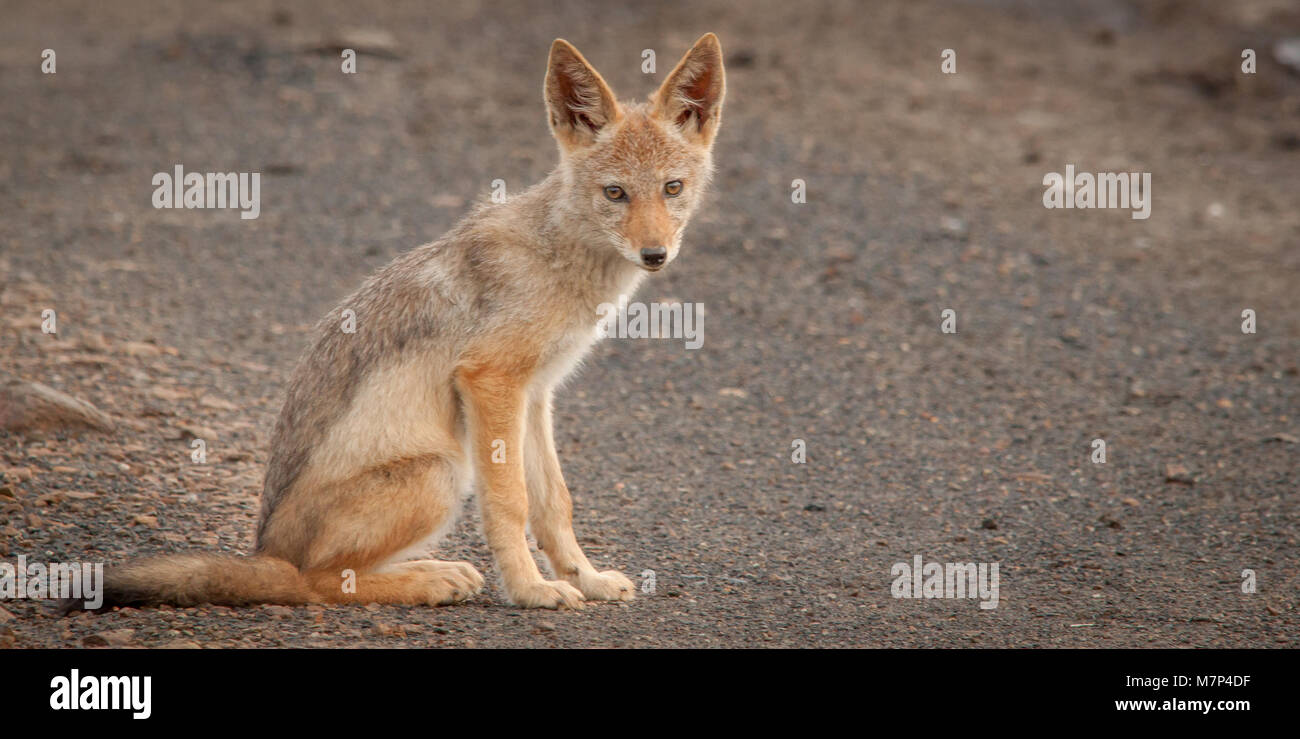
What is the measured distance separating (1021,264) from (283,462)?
847 centimetres

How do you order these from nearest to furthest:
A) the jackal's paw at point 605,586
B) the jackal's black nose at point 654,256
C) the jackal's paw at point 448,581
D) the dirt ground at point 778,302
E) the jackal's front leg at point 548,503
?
the jackal's black nose at point 654,256 < the jackal's paw at point 448,581 < the jackal's paw at point 605,586 < the jackal's front leg at point 548,503 < the dirt ground at point 778,302

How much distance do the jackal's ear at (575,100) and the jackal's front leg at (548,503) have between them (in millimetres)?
1503

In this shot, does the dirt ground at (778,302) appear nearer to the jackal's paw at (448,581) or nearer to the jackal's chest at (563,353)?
the jackal's paw at (448,581)

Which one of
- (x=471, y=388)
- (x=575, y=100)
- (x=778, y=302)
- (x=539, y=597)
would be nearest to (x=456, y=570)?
(x=539, y=597)

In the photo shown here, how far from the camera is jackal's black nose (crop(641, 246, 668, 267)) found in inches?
261

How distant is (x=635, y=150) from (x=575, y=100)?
582 mm

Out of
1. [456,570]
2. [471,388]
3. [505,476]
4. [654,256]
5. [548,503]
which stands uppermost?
[654,256]

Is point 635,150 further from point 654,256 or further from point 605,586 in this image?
point 605,586

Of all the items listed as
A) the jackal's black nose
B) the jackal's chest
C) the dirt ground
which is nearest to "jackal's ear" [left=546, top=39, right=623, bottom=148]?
the jackal's black nose

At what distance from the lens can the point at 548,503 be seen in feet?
23.9

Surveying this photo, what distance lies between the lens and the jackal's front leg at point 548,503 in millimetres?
7250

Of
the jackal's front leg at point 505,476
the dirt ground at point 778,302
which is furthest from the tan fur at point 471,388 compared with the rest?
the dirt ground at point 778,302

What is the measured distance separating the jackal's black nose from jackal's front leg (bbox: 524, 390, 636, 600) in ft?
3.54

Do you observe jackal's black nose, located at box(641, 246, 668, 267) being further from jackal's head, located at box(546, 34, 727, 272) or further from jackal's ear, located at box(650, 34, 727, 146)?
jackal's ear, located at box(650, 34, 727, 146)
